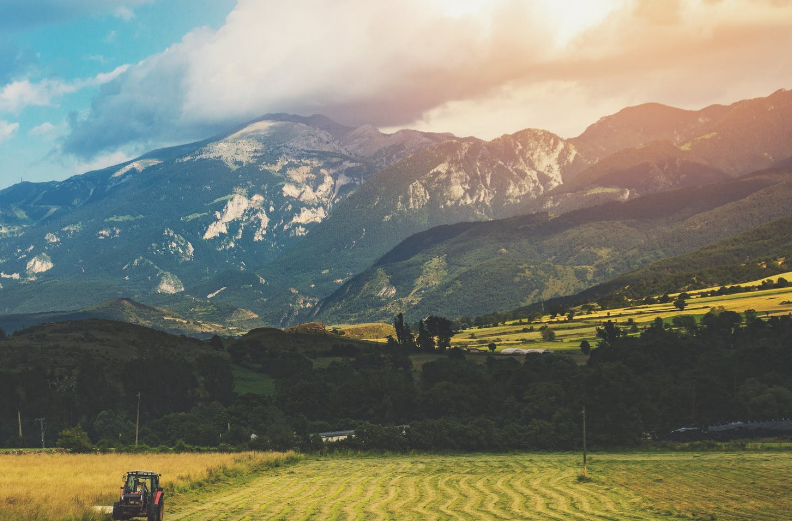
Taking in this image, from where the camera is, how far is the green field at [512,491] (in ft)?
166

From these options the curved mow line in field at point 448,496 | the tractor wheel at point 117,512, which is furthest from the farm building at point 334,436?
the tractor wheel at point 117,512

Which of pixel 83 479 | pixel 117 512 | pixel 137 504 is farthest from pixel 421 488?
pixel 117 512

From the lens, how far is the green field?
50.5 meters

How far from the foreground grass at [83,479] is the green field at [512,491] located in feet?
6.74

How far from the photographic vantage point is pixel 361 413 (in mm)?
154500

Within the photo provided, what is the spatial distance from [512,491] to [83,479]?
32207mm

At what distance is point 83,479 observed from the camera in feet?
194

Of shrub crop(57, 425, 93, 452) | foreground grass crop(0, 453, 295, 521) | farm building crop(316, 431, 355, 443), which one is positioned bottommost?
farm building crop(316, 431, 355, 443)

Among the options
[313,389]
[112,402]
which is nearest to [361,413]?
[313,389]

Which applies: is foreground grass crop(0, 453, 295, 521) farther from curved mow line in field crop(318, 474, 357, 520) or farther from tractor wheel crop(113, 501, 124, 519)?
curved mow line in field crop(318, 474, 357, 520)

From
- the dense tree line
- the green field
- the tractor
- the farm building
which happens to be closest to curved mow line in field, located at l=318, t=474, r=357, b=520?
the green field

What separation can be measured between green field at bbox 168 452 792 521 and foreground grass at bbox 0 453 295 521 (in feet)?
6.74

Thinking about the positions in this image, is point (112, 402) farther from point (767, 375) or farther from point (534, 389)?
point (767, 375)

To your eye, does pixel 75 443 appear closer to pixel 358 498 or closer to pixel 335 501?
pixel 358 498
